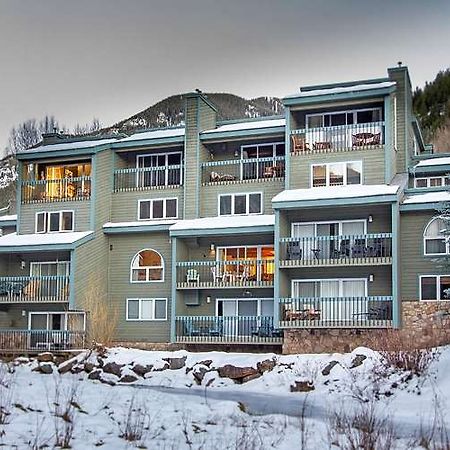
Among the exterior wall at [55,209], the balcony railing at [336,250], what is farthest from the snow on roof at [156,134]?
the balcony railing at [336,250]

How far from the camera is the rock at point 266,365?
2408 centimetres

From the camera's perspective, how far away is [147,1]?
26.4 metres

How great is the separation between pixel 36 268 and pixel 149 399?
19.2 metres

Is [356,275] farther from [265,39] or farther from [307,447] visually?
[307,447]

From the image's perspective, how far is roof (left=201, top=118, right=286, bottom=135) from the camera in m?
33.7

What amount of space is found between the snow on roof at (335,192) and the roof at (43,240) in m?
9.18

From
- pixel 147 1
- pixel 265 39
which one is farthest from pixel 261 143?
pixel 147 1

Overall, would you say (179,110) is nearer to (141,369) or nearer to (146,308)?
(146,308)

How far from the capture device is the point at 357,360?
22375 millimetres

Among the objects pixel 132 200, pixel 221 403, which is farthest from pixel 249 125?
pixel 221 403

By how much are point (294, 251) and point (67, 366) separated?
9869mm

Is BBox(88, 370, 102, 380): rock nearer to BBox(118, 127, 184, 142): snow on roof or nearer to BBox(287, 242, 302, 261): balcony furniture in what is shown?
BBox(287, 242, 302, 261): balcony furniture

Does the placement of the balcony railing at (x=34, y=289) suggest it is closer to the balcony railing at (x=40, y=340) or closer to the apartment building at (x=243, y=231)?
the apartment building at (x=243, y=231)

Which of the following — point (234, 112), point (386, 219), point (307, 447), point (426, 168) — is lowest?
point (307, 447)
